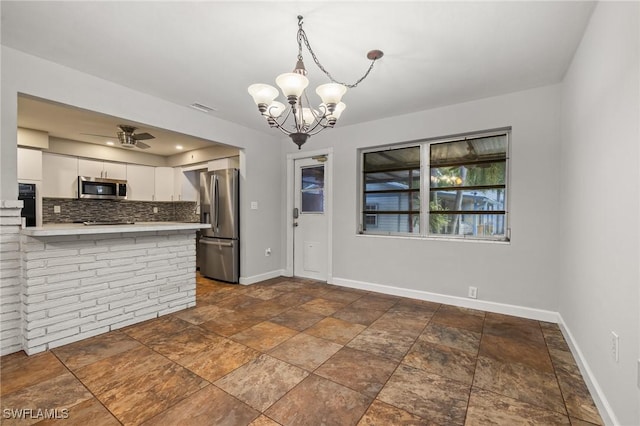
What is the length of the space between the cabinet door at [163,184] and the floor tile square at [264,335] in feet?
14.3

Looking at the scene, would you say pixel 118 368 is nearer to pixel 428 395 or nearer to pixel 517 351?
pixel 428 395

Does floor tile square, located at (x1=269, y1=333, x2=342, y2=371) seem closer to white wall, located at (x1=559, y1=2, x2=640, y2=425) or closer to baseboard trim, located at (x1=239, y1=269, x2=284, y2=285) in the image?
white wall, located at (x1=559, y1=2, x2=640, y2=425)

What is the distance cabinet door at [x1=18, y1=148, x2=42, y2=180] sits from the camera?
4172mm

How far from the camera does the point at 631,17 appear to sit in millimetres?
1324

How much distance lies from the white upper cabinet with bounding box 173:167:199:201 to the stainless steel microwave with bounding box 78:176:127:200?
909mm

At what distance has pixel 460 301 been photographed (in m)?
3.37

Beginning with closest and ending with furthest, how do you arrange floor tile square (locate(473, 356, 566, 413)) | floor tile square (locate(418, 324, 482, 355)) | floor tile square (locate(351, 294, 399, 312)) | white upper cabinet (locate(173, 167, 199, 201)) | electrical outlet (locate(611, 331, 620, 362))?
electrical outlet (locate(611, 331, 620, 362)) → floor tile square (locate(473, 356, 566, 413)) → floor tile square (locate(418, 324, 482, 355)) → floor tile square (locate(351, 294, 399, 312)) → white upper cabinet (locate(173, 167, 199, 201))

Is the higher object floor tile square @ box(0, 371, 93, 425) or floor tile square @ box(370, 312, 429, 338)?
floor tile square @ box(0, 371, 93, 425)

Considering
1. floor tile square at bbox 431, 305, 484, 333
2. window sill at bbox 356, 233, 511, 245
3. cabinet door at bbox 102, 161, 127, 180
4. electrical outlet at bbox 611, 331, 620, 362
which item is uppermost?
cabinet door at bbox 102, 161, 127, 180

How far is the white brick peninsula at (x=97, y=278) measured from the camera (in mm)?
2268

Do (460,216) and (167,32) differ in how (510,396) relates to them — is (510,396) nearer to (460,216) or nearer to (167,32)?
(460,216)

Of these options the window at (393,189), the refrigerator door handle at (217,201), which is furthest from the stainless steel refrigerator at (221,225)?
the window at (393,189)

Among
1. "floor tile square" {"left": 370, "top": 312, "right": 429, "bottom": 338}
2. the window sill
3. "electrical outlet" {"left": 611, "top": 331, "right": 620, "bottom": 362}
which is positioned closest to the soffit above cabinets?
the window sill

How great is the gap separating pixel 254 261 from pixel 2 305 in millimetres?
2701
